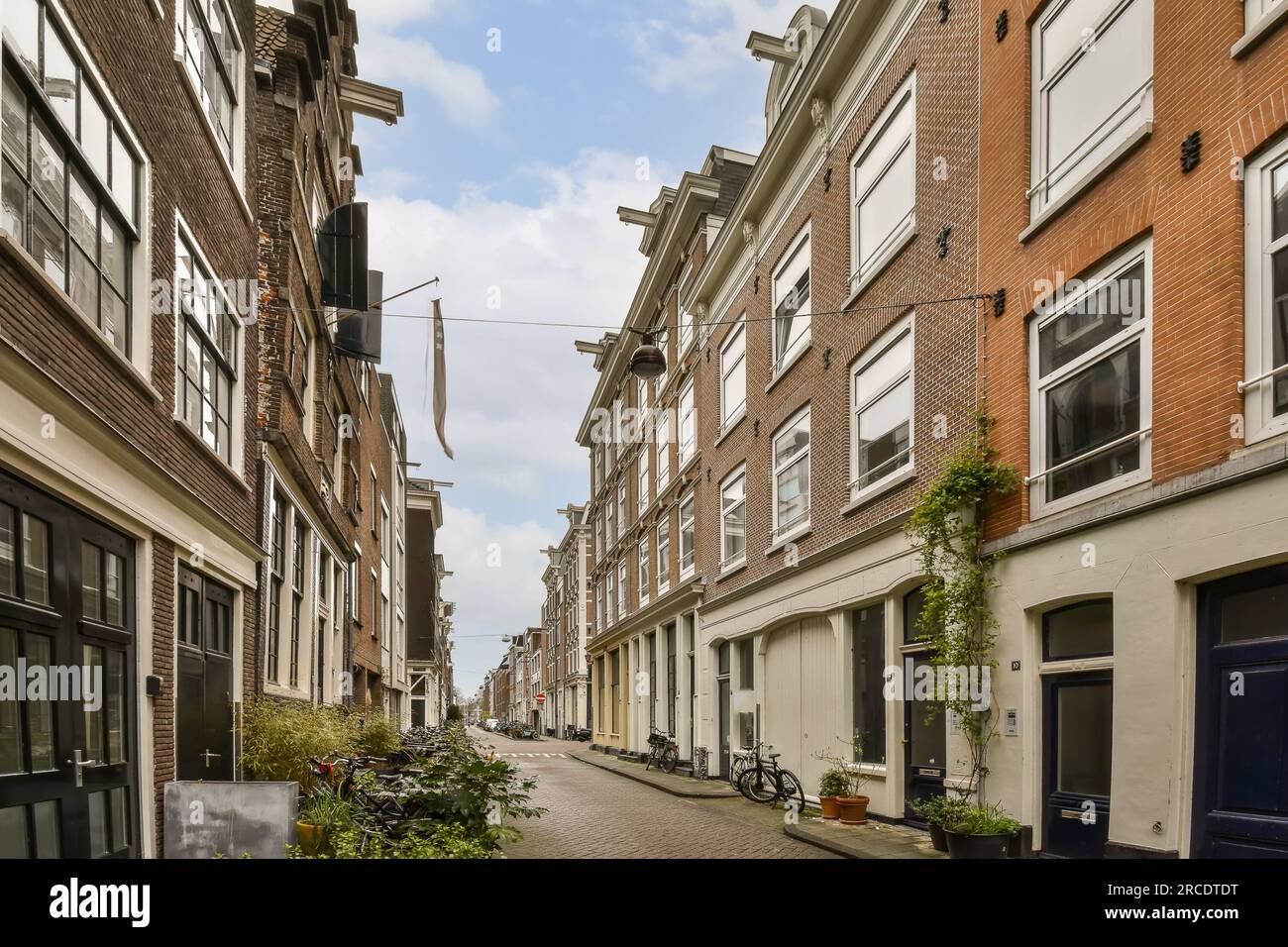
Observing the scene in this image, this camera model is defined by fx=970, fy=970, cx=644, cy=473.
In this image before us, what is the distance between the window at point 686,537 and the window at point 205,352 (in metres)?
14.7

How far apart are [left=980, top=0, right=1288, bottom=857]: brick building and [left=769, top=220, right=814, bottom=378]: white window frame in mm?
5769

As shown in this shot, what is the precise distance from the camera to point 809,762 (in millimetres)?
16172

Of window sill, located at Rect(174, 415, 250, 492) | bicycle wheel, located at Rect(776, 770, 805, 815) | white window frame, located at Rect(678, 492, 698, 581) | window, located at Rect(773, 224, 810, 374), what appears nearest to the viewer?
window sill, located at Rect(174, 415, 250, 492)

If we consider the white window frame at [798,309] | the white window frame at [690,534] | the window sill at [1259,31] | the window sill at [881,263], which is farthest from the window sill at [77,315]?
the white window frame at [690,534]

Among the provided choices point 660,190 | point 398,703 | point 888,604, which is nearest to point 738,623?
point 888,604

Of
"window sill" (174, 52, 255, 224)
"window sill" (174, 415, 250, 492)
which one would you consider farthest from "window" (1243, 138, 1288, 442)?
"window sill" (174, 52, 255, 224)

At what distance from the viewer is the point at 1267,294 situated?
7.00 m

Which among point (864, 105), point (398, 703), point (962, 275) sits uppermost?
point (864, 105)

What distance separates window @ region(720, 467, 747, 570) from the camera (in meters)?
20.6

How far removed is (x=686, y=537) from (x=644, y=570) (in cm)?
574

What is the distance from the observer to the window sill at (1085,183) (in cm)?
832

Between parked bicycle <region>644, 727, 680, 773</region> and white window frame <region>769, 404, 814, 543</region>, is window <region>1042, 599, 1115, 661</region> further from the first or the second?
parked bicycle <region>644, 727, 680, 773</region>
